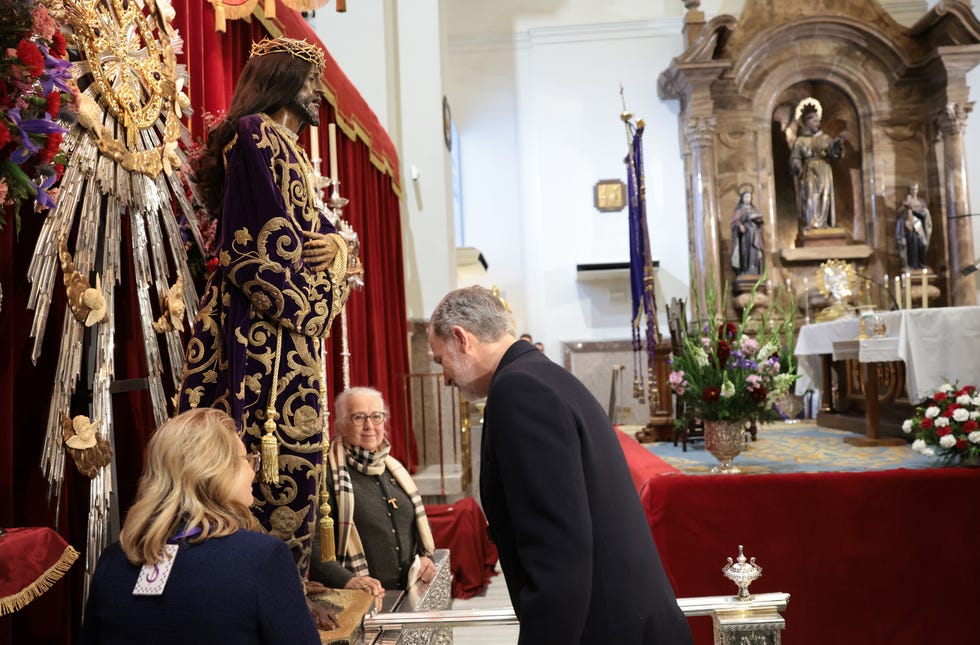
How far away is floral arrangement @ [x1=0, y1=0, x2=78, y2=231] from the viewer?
1592 millimetres

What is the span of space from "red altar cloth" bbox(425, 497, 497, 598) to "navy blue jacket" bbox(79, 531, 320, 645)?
16.0 feet

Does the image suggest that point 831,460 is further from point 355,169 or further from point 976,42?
point 976,42

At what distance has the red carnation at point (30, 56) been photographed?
1572mm

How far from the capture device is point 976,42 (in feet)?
38.0

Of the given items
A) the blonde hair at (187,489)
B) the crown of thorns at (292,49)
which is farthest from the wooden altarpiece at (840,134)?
the blonde hair at (187,489)

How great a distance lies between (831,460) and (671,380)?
39.6 inches

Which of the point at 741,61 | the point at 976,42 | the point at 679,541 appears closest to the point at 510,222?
the point at 741,61

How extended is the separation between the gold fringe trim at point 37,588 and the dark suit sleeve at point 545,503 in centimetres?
82

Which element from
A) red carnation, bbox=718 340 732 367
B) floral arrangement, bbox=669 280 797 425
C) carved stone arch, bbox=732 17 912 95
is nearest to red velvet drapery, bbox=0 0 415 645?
floral arrangement, bbox=669 280 797 425

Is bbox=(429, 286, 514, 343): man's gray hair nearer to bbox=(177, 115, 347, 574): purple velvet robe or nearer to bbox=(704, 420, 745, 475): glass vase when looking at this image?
bbox=(177, 115, 347, 574): purple velvet robe

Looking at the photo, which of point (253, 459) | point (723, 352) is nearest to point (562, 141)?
point (723, 352)

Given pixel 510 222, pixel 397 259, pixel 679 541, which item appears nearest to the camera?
pixel 679 541

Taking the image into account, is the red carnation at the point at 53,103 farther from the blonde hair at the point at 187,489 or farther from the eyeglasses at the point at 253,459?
the eyeglasses at the point at 253,459

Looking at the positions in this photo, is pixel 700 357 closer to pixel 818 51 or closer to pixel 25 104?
pixel 25 104
